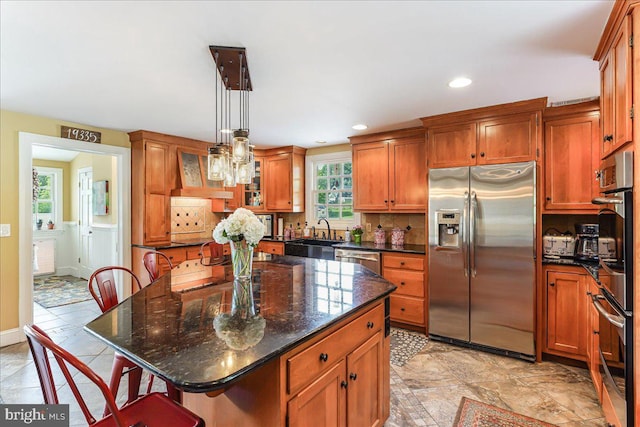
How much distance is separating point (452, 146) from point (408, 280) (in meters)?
1.56

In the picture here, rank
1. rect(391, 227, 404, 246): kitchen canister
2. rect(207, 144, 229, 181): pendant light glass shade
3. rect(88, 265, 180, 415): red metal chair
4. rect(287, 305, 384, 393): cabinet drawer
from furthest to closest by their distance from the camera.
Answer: rect(391, 227, 404, 246): kitchen canister < rect(207, 144, 229, 181): pendant light glass shade < rect(88, 265, 180, 415): red metal chair < rect(287, 305, 384, 393): cabinet drawer

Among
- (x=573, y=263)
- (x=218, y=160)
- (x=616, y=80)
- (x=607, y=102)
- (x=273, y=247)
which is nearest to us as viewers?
(x=616, y=80)

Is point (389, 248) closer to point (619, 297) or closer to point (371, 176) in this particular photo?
point (371, 176)

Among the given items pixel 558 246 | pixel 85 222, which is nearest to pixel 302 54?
pixel 558 246

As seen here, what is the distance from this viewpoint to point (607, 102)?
6.66 feet

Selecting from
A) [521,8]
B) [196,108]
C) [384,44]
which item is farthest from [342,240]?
[521,8]

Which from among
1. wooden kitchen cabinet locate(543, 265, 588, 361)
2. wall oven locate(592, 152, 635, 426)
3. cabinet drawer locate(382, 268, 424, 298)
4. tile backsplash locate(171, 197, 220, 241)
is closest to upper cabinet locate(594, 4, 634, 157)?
wall oven locate(592, 152, 635, 426)

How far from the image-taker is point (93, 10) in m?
1.66

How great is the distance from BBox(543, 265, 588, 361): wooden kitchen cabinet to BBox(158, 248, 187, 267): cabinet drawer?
4.16 m

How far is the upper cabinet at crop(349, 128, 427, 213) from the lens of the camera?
3.94m

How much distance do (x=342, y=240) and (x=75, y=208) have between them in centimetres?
574

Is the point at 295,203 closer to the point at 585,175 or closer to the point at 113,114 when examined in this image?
the point at 113,114

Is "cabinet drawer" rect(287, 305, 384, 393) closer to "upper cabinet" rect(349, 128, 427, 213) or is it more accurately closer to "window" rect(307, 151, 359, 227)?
"upper cabinet" rect(349, 128, 427, 213)
